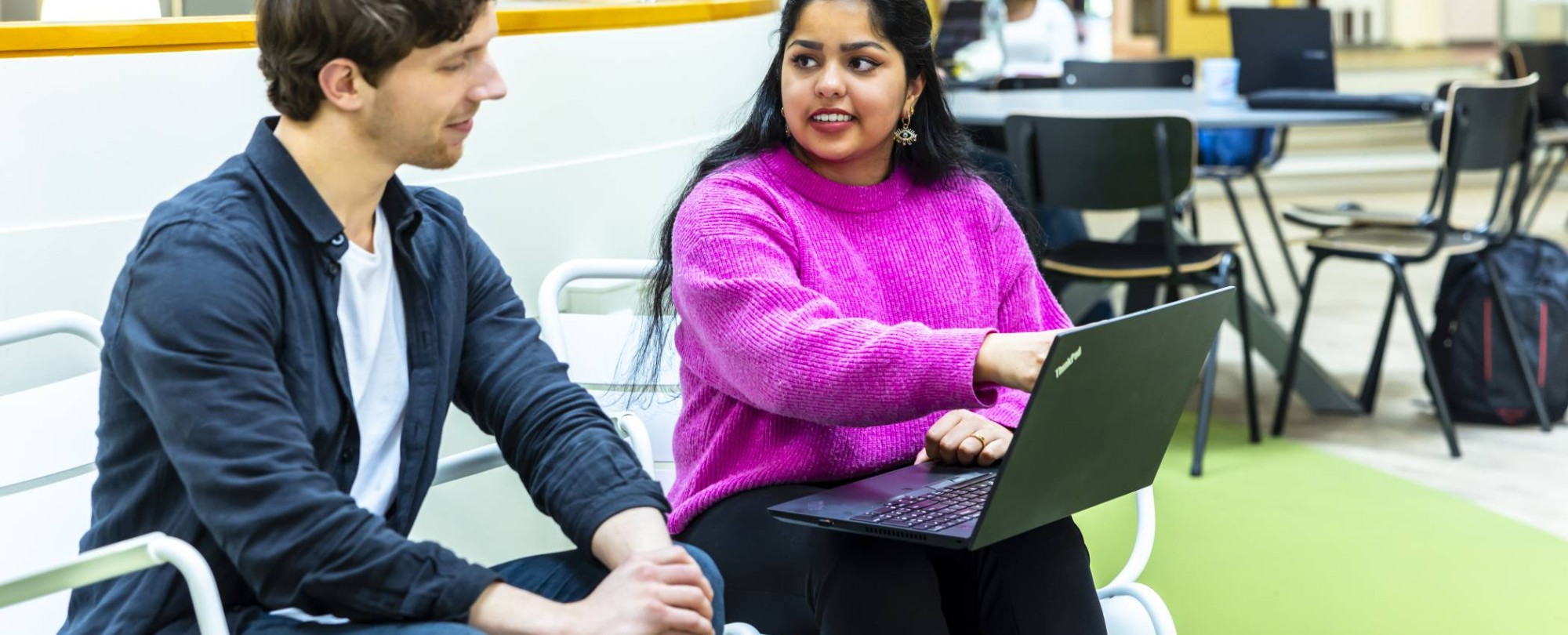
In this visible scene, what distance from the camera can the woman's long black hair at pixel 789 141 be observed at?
1.72 m

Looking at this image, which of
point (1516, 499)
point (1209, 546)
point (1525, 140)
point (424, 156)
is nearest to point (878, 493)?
point (424, 156)

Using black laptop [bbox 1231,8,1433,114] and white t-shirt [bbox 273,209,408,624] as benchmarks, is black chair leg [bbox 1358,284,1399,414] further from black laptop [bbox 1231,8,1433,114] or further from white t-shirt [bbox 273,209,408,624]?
white t-shirt [bbox 273,209,408,624]

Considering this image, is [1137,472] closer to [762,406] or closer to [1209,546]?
[762,406]

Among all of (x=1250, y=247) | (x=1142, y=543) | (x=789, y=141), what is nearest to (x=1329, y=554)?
(x=1142, y=543)

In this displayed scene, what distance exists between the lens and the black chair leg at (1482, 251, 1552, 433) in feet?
12.0

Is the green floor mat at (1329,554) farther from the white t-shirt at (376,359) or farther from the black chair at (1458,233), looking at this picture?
the white t-shirt at (376,359)

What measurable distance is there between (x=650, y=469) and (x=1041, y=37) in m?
4.36

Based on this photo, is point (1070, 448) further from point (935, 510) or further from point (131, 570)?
point (131, 570)

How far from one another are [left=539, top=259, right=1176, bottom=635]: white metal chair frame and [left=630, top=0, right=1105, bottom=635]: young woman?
0.08 m

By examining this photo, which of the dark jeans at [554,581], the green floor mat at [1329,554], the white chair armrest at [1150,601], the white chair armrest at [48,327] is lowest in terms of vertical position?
the green floor mat at [1329,554]

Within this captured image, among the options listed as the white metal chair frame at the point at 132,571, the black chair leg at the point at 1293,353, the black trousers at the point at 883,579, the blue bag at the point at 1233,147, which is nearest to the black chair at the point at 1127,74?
the blue bag at the point at 1233,147

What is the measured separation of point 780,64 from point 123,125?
82 cm

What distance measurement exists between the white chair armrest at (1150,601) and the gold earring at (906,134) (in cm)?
57

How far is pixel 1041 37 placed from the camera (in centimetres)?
569
